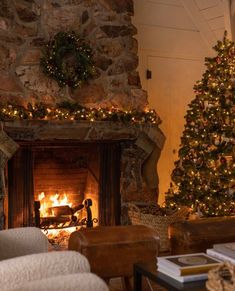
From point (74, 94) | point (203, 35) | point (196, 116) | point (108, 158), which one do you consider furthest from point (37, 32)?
point (203, 35)

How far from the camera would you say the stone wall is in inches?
177

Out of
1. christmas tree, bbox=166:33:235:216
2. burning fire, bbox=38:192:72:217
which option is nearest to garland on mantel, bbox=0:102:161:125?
christmas tree, bbox=166:33:235:216

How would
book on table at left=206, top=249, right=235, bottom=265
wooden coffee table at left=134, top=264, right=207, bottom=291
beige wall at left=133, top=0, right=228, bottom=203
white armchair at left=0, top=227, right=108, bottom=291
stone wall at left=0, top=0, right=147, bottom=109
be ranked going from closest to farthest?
1. white armchair at left=0, top=227, right=108, bottom=291
2. wooden coffee table at left=134, top=264, right=207, bottom=291
3. book on table at left=206, top=249, right=235, bottom=265
4. stone wall at left=0, top=0, right=147, bottom=109
5. beige wall at left=133, top=0, right=228, bottom=203

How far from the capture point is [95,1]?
15.9ft

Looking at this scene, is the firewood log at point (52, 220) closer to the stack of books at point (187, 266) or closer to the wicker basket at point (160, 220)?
the wicker basket at point (160, 220)

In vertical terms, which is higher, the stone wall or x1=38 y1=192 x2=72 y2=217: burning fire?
the stone wall

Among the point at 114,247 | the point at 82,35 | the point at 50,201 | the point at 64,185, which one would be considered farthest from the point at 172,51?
the point at 114,247

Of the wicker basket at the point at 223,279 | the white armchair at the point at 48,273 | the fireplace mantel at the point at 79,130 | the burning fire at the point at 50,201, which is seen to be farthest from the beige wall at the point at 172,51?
the wicker basket at the point at 223,279

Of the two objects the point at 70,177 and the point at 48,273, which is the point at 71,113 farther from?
the point at 48,273

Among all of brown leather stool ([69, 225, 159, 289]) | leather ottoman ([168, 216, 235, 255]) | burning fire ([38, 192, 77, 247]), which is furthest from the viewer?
burning fire ([38, 192, 77, 247])

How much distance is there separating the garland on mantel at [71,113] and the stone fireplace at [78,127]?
52 mm

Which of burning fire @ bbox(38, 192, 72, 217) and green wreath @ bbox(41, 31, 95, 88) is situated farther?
burning fire @ bbox(38, 192, 72, 217)

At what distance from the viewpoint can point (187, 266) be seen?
7.80 ft

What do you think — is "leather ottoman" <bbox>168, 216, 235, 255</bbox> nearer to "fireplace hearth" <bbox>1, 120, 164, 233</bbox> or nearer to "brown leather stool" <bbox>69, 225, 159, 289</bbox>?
"brown leather stool" <bbox>69, 225, 159, 289</bbox>
